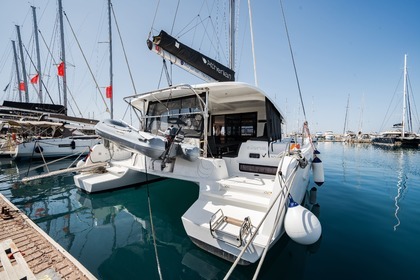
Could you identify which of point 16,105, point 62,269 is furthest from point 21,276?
point 16,105

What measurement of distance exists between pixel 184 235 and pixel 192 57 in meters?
4.63

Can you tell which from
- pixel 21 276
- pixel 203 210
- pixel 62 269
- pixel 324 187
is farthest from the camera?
pixel 324 187

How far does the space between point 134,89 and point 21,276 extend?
4108mm

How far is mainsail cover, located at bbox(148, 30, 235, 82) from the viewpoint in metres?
4.66

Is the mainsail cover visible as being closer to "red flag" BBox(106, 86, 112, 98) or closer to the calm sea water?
the calm sea water

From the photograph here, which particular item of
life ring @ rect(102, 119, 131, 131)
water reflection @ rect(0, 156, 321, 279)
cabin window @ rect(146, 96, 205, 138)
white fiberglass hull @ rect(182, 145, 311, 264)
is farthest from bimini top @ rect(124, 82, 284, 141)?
water reflection @ rect(0, 156, 321, 279)

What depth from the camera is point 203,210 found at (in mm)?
3109

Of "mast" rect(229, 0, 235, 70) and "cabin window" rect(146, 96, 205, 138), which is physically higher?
"mast" rect(229, 0, 235, 70)

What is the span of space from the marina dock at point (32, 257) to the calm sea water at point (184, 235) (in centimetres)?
43

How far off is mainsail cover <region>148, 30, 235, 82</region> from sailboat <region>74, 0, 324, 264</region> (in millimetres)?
26

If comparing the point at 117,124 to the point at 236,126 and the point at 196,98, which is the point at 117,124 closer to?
the point at 196,98

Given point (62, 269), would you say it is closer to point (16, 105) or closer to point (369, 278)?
point (369, 278)

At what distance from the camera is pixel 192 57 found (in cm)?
520

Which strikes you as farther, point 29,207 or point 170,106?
point 170,106
